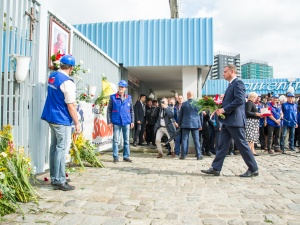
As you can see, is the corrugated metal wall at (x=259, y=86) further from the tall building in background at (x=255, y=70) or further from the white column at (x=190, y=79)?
the tall building in background at (x=255, y=70)

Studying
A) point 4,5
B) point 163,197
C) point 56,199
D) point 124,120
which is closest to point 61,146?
point 56,199

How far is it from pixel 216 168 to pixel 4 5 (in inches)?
174

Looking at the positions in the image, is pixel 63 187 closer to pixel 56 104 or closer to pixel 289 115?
pixel 56 104

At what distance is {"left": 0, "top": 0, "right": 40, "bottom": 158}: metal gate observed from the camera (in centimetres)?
409

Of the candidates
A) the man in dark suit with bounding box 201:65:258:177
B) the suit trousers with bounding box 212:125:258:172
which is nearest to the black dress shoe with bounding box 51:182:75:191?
the man in dark suit with bounding box 201:65:258:177

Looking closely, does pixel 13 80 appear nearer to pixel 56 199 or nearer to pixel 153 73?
pixel 56 199

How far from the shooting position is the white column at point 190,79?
437 inches

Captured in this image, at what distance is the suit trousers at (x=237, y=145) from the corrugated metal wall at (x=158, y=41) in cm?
566

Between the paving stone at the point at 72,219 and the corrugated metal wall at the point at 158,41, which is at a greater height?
the corrugated metal wall at the point at 158,41

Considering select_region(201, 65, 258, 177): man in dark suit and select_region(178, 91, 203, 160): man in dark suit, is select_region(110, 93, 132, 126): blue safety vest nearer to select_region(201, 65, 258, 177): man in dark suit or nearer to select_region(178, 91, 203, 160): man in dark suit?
select_region(178, 91, 203, 160): man in dark suit

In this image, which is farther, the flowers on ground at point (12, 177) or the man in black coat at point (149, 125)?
the man in black coat at point (149, 125)

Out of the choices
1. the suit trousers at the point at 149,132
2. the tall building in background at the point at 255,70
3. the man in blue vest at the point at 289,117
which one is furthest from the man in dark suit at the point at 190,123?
the tall building in background at the point at 255,70

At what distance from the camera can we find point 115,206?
11.4 feet

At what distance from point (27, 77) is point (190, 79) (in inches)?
290
